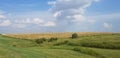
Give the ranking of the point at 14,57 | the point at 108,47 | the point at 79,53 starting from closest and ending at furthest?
the point at 14,57, the point at 79,53, the point at 108,47

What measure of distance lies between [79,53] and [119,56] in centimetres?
730

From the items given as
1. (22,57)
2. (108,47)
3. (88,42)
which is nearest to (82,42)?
(88,42)

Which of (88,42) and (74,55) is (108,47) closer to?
(88,42)

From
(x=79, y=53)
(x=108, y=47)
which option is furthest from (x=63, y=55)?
(x=108, y=47)

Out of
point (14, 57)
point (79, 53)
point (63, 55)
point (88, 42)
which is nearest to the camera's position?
point (14, 57)

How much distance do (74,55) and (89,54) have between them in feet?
14.9

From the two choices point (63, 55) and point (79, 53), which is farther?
point (79, 53)

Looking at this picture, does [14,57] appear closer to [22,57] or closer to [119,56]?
[22,57]

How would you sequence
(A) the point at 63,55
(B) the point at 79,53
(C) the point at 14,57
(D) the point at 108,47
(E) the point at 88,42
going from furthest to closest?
(E) the point at 88,42 → (D) the point at 108,47 → (B) the point at 79,53 → (A) the point at 63,55 → (C) the point at 14,57

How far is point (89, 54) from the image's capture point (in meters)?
45.9

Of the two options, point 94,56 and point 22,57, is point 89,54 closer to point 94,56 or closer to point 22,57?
point 94,56

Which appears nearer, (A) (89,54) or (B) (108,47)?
(A) (89,54)

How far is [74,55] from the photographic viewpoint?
4231cm

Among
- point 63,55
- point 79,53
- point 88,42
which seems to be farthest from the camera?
point 88,42
